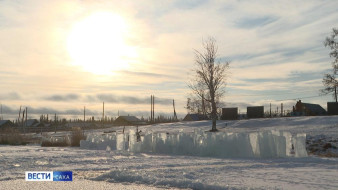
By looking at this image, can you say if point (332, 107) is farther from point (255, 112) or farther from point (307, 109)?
point (255, 112)

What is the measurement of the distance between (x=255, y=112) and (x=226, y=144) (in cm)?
3877

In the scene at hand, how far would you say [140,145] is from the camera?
63.3 ft

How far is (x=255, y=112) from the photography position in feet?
177

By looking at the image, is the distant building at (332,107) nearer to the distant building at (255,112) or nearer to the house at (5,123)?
the distant building at (255,112)

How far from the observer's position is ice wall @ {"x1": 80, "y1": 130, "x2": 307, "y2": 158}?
15.2 meters

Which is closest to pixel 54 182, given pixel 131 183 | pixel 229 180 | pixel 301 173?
pixel 131 183

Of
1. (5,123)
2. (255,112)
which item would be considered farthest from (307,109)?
(5,123)

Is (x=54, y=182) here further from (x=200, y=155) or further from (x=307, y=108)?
(x=307, y=108)

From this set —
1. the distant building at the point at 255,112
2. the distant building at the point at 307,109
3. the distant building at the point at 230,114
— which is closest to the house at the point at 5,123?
the distant building at the point at 230,114

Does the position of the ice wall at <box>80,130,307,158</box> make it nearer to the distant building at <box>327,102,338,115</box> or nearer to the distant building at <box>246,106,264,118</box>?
the distant building at <box>327,102,338,115</box>

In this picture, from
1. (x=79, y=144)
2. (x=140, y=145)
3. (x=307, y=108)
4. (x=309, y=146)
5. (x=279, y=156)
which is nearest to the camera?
(x=279, y=156)

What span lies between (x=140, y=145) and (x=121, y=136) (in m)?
1.72

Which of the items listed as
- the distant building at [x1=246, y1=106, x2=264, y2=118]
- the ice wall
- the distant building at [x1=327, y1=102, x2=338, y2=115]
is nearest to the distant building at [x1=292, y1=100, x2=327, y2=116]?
the distant building at [x1=246, y1=106, x2=264, y2=118]

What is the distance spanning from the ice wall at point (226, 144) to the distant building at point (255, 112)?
36019mm
